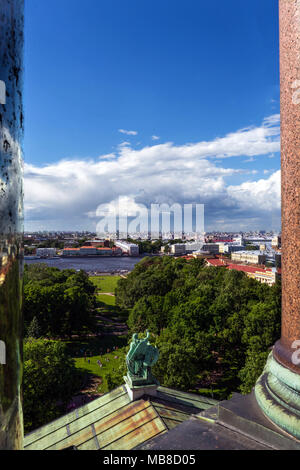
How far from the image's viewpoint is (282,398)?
3908 millimetres

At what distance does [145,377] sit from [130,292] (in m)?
38.1

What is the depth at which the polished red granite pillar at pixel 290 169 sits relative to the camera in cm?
419

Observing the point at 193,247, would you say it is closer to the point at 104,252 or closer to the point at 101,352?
the point at 104,252

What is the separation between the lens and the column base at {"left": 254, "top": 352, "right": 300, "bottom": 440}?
3.70m

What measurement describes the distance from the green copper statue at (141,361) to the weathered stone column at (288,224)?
6673 millimetres

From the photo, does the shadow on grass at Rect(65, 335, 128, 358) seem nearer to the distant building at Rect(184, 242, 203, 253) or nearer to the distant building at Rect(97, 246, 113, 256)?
the distant building at Rect(184, 242, 203, 253)

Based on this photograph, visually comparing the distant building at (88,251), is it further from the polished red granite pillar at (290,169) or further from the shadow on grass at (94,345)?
the polished red granite pillar at (290,169)

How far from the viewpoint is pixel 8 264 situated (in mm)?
1825

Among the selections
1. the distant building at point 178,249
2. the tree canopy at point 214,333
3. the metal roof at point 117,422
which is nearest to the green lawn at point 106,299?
the tree canopy at point 214,333

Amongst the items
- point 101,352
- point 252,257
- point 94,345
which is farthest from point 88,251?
point 101,352

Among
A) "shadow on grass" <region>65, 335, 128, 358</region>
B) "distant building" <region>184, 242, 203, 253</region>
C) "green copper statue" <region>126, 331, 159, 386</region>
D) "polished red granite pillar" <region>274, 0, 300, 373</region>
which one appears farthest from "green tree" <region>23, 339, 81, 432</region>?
"distant building" <region>184, 242, 203, 253</region>
